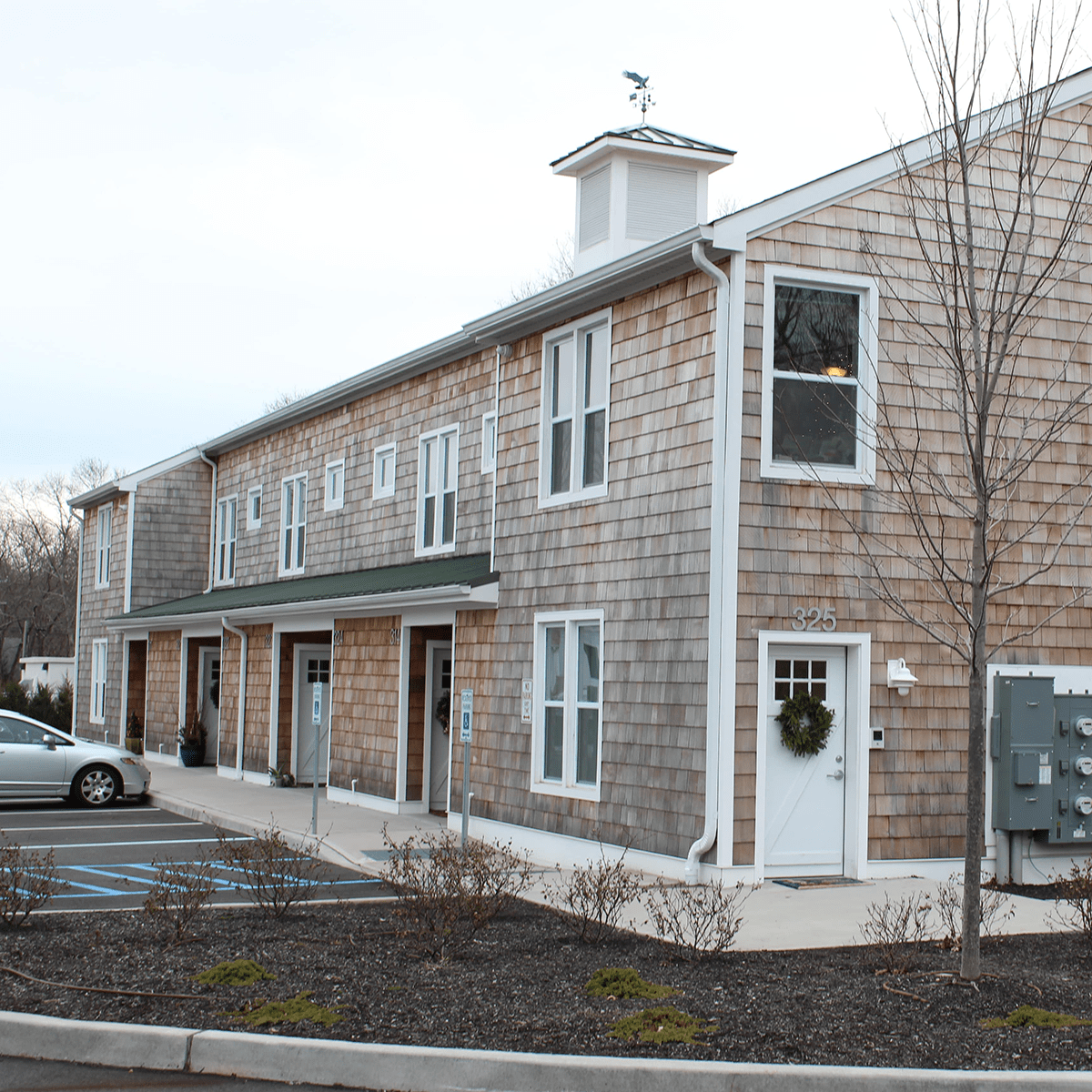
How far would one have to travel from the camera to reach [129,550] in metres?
28.9

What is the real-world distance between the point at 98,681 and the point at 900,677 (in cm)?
2469

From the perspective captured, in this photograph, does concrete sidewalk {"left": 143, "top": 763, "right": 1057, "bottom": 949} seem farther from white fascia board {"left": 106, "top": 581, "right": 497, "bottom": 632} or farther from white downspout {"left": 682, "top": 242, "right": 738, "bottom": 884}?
white fascia board {"left": 106, "top": 581, "right": 497, "bottom": 632}

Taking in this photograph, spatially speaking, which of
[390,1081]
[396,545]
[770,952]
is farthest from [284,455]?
[390,1081]

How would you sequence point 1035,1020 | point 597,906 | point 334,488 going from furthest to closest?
point 334,488
point 597,906
point 1035,1020

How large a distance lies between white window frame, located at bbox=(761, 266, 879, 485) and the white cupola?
173 inches

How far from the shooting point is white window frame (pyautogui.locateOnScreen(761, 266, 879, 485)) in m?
11.5

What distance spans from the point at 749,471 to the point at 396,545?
30.1 feet

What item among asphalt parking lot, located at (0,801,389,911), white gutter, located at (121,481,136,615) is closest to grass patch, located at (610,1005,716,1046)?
asphalt parking lot, located at (0,801,389,911)

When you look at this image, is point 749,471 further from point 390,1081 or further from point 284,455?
point 284,455

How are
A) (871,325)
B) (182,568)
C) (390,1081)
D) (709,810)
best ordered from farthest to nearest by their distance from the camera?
(182,568) → (871,325) → (709,810) → (390,1081)

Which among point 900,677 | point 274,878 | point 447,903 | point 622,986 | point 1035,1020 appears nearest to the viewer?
point 1035,1020

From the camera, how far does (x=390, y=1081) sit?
604cm

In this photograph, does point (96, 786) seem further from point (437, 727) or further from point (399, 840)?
point (399, 840)

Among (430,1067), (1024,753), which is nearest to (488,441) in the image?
(1024,753)
